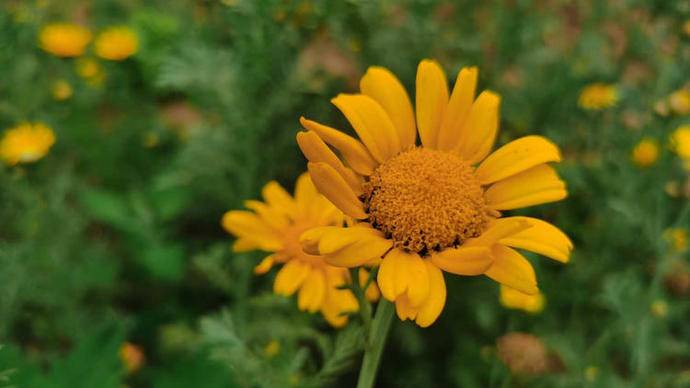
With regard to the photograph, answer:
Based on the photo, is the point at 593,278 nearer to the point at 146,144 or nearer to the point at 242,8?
the point at 242,8

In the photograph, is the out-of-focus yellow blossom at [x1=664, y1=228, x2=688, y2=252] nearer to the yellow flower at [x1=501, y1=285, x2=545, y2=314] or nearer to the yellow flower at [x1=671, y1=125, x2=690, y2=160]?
the yellow flower at [x1=671, y1=125, x2=690, y2=160]

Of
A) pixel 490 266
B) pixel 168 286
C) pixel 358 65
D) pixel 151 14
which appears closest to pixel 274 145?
pixel 358 65

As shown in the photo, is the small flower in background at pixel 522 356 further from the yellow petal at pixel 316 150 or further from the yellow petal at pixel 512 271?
the yellow petal at pixel 316 150

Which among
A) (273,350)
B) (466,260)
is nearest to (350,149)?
(466,260)

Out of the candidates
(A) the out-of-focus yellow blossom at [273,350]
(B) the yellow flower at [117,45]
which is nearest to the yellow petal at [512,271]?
(A) the out-of-focus yellow blossom at [273,350]

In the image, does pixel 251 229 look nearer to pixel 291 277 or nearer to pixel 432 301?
pixel 291 277

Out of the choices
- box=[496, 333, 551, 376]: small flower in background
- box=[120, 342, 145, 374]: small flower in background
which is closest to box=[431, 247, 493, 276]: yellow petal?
box=[496, 333, 551, 376]: small flower in background
